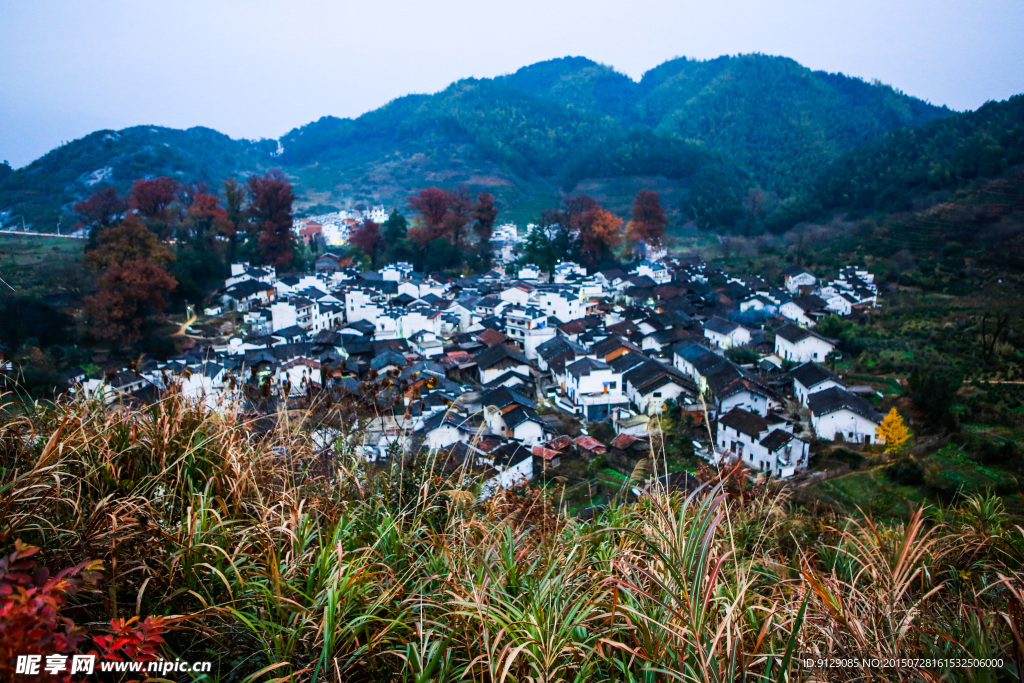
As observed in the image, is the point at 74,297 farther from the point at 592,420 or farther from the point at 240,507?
the point at 240,507

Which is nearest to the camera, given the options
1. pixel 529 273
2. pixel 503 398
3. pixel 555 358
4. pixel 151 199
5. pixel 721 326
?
pixel 503 398

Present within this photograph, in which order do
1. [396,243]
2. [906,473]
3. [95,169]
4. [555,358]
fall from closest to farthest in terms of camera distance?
[906,473] → [555,358] → [396,243] → [95,169]

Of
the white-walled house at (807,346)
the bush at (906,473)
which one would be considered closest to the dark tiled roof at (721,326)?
the white-walled house at (807,346)

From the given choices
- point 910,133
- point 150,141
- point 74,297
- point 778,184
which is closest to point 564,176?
point 778,184

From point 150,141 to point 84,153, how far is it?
9408mm

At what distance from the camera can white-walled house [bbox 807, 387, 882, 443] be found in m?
12.2

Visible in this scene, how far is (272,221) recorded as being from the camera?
A: 26.5 meters

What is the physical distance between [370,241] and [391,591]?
2901 centimetres

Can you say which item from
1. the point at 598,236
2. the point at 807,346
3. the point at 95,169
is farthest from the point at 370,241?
the point at 95,169

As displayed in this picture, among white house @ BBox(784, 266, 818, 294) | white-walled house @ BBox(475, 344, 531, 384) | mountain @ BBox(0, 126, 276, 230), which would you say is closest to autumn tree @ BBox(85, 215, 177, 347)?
mountain @ BBox(0, 126, 276, 230)

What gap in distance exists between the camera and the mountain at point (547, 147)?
4112cm

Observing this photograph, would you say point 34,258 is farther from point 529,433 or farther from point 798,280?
point 798,280

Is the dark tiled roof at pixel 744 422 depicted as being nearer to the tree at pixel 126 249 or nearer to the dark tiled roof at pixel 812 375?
the dark tiled roof at pixel 812 375

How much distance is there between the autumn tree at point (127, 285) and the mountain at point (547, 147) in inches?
374
